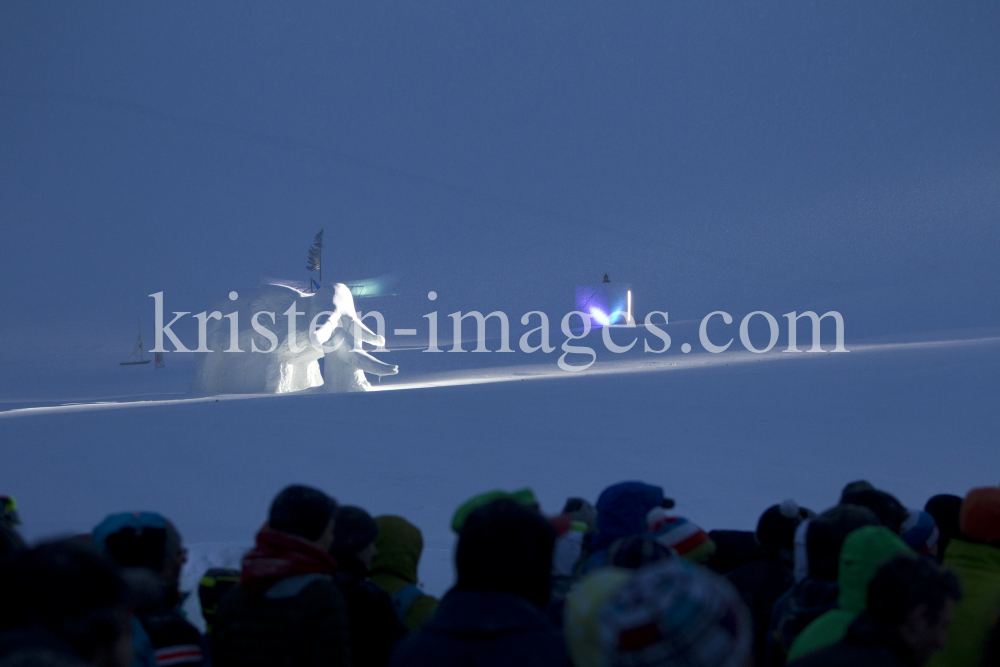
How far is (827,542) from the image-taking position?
7.61 ft

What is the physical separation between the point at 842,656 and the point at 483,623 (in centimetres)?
82

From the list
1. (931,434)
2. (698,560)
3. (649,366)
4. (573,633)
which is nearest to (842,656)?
(573,633)

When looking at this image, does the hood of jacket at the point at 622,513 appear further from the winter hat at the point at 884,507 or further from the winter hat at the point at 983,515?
the winter hat at the point at 983,515

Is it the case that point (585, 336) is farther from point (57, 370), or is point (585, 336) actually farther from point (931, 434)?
point (57, 370)

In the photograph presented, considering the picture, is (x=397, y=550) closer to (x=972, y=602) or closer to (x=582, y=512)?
(x=582, y=512)

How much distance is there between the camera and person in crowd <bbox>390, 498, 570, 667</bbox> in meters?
1.66

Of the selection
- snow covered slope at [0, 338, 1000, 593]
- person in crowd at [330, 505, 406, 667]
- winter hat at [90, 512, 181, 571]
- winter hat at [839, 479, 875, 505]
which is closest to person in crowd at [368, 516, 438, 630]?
person in crowd at [330, 505, 406, 667]

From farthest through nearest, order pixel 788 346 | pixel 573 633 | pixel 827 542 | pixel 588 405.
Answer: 1. pixel 788 346
2. pixel 588 405
3. pixel 827 542
4. pixel 573 633

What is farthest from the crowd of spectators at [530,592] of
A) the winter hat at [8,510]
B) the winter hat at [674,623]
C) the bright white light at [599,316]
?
the bright white light at [599,316]

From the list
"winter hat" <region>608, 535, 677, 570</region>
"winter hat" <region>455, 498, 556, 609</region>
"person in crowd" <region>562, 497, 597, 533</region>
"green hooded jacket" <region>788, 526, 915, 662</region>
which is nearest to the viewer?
"winter hat" <region>455, 498, 556, 609</region>

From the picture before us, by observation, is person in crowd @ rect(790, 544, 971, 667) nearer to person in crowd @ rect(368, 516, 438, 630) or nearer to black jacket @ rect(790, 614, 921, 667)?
black jacket @ rect(790, 614, 921, 667)

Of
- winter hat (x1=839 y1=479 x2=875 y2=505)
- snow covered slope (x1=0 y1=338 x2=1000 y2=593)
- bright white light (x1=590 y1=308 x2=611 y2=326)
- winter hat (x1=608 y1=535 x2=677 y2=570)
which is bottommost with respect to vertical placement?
snow covered slope (x1=0 y1=338 x2=1000 y2=593)

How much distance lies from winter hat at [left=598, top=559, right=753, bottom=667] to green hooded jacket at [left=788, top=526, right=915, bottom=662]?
0.80 metres

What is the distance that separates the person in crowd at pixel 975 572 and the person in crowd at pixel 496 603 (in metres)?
1.40
